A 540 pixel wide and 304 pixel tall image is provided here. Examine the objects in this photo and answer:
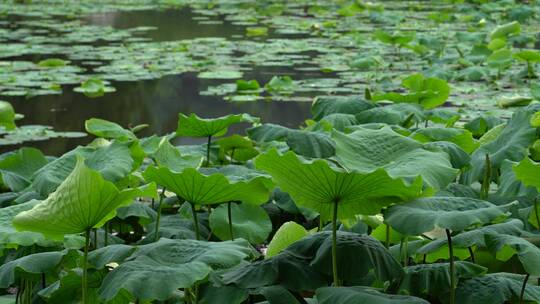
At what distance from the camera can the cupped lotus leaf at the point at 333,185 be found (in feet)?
3.63

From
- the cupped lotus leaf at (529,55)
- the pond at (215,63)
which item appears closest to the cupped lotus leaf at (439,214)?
the pond at (215,63)

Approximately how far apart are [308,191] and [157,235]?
0.57 metres

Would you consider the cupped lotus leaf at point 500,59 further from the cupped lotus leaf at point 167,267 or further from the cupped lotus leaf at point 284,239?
the cupped lotus leaf at point 167,267

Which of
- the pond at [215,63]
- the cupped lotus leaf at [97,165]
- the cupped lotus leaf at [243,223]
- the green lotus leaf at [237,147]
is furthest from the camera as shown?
the pond at [215,63]

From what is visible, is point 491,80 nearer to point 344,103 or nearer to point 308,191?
point 344,103

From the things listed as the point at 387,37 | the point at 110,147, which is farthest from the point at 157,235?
the point at 387,37

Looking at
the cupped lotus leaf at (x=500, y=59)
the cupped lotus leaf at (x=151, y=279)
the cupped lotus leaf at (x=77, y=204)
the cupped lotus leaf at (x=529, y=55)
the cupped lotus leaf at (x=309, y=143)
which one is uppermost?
the cupped lotus leaf at (x=77, y=204)

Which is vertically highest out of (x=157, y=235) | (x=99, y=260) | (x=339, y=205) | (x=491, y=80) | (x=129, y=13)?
(x=339, y=205)

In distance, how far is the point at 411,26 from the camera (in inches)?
313

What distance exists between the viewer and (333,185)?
1138 millimetres

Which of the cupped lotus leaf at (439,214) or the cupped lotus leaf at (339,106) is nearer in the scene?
the cupped lotus leaf at (439,214)

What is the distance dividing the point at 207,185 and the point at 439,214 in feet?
1.26

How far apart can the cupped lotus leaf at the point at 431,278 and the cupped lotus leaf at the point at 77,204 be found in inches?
15.6

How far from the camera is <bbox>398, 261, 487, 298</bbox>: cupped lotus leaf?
1201 mm
